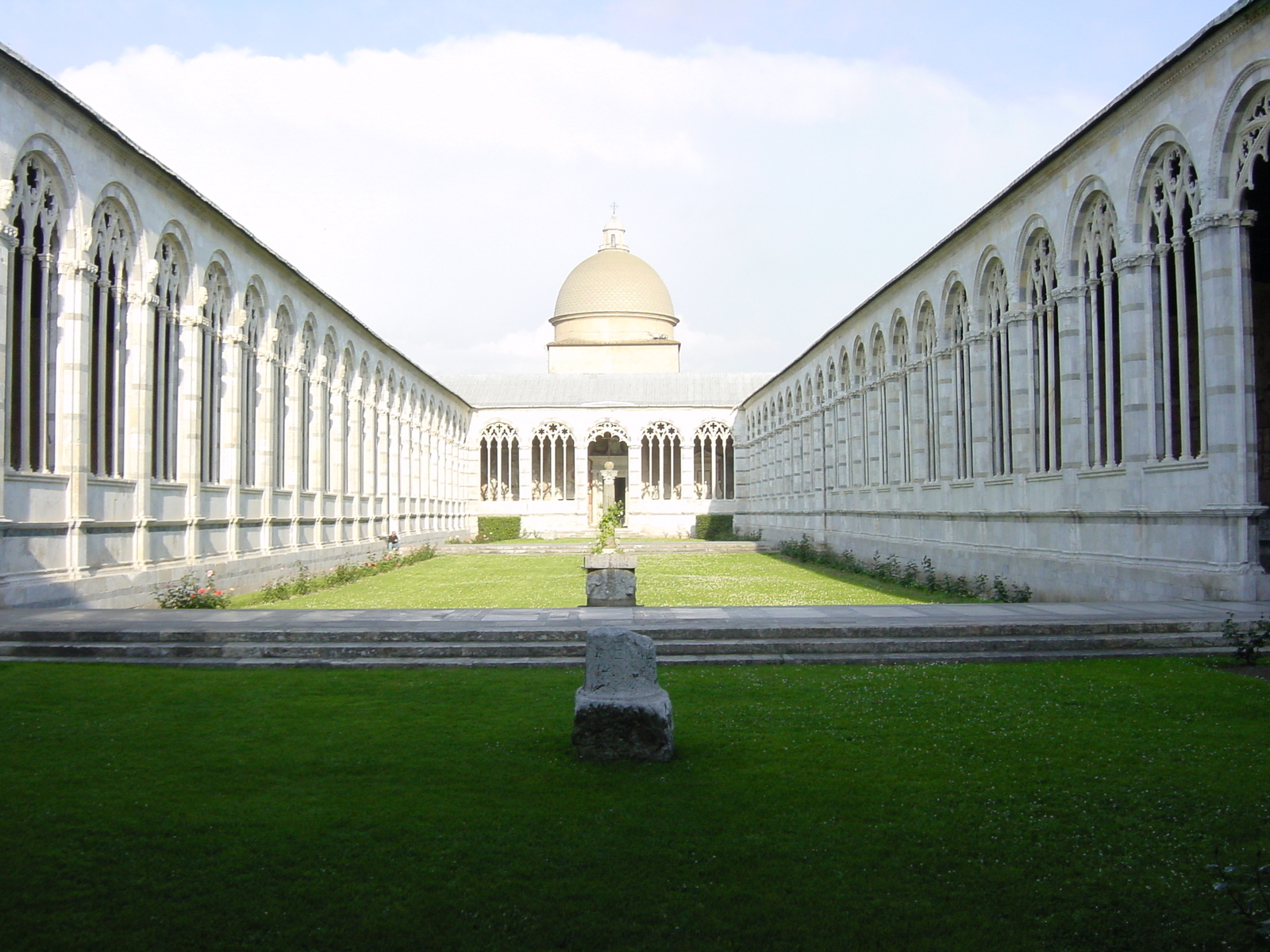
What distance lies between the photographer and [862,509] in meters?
31.9

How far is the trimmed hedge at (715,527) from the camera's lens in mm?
52625

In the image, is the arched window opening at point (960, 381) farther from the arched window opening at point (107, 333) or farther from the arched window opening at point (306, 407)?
the arched window opening at point (107, 333)

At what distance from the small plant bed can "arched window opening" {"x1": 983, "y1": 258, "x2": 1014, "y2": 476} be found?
14.4m

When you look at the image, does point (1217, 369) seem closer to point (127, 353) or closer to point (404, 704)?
point (404, 704)

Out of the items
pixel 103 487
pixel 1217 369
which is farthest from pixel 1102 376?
pixel 103 487

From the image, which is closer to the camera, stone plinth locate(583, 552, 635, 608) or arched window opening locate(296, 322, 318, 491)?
stone plinth locate(583, 552, 635, 608)

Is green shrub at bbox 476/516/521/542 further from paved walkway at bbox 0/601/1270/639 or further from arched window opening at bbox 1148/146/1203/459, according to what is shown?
arched window opening at bbox 1148/146/1203/459

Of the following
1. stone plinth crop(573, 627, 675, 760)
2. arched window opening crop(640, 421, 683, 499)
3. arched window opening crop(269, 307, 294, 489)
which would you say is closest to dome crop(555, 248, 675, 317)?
arched window opening crop(640, 421, 683, 499)

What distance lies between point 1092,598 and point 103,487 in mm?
15873

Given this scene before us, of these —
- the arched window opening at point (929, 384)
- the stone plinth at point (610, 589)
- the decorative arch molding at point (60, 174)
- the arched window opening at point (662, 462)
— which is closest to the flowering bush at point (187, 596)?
the decorative arch molding at point (60, 174)

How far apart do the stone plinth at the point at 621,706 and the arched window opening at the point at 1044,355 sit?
13.5 meters

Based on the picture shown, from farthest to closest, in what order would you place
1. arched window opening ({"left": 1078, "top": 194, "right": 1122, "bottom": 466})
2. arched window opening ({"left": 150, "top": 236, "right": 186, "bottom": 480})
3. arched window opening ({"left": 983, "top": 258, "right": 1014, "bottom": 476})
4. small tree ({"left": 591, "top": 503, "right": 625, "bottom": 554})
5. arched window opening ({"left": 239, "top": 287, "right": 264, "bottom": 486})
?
arched window opening ({"left": 239, "top": 287, "right": 264, "bottom": 486}) < arched window opening ({"left": 983, "top": 258, "right": 1014, "bottom": 476}) < small tree ({"left": 591, "top": 503, "right": 625, "bottom": 554}) < arched window opening ({"left": 150, "top": 236, "right": 186, "bottom": 480}) < arched window opening ({"left": 1078, "top": 194, "right": 1122, "bottom": 466})

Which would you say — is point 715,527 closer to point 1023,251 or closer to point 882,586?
point 882,586

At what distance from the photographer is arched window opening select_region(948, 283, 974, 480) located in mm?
23297
